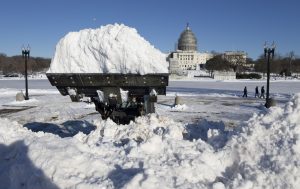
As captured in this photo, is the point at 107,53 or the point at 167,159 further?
the point at 107,53

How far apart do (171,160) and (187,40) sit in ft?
481

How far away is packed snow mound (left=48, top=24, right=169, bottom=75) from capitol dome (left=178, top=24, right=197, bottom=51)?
5590 inches

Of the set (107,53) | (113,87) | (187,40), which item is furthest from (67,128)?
(187,40)

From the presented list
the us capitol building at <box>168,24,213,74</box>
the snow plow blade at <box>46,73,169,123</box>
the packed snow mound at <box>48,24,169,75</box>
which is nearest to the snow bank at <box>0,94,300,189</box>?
the snow plow blade at <box>46,73,169,123</box>

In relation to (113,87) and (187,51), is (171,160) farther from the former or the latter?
(187,51)

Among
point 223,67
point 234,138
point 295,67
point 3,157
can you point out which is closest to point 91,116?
point 3,157

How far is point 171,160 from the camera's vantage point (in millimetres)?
5457

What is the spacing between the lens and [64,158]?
548cm

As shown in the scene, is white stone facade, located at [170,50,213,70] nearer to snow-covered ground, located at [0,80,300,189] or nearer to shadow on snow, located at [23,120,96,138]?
shadow on snow, located at [23,120,96,138]

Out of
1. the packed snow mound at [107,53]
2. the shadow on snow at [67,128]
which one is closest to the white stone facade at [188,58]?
the shadow on snow at [67,128]

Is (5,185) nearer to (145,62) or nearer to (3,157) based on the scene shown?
(3,157)

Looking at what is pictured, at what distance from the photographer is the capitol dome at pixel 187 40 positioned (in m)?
149

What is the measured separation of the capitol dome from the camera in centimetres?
14912

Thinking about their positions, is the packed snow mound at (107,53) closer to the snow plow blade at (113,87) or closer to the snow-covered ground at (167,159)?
the snow plow blade at (113,87)
